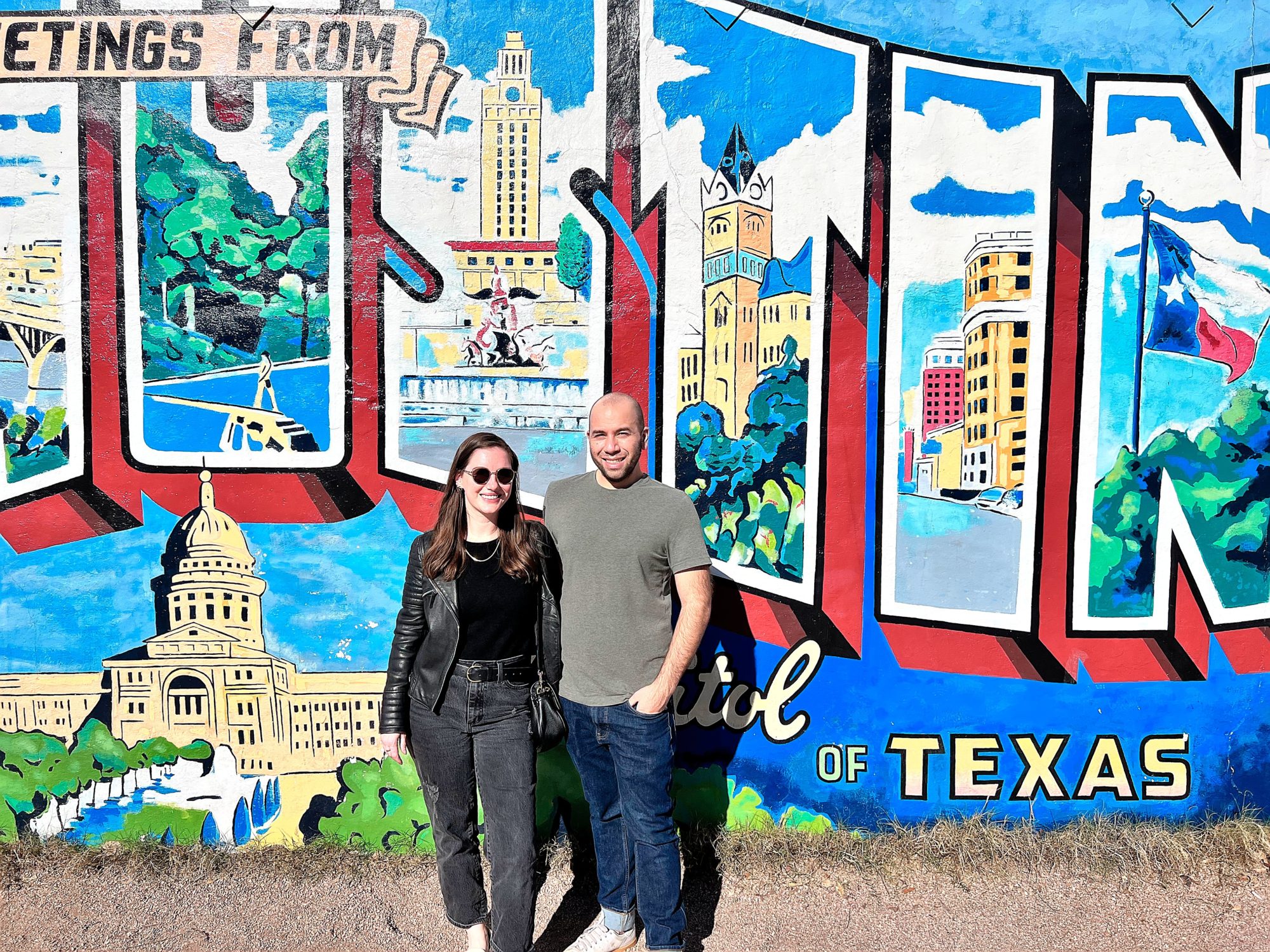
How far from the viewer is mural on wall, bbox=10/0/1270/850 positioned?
373 centimetres

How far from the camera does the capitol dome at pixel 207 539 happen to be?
149 inches

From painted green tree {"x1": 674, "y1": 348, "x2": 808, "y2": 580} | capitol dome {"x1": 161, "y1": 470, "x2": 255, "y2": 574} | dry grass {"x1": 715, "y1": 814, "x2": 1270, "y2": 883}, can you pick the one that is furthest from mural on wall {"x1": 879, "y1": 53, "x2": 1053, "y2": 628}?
capitol dome {"x1": 161, "y1": 470, "x2": 255, "y2": 574}

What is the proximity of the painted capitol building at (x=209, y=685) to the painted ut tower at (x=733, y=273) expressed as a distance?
6.84 feet

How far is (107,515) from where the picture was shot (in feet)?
12.4

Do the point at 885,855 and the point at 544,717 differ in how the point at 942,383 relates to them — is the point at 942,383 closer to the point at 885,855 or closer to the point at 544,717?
the point at 885,855

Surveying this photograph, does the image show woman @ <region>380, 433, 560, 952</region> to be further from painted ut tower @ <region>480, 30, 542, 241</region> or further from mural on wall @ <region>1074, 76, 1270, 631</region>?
mural on wall @ <region>1074, 76, 1270, 631</region>

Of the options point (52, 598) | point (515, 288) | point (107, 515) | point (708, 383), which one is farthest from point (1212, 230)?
point (52, 598)

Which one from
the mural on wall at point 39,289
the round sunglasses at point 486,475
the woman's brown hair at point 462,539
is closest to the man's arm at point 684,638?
the woman's brown hair at point 462,539

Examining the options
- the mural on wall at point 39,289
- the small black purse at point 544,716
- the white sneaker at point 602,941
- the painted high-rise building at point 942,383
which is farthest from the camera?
the painted high-rise building at point 942,383

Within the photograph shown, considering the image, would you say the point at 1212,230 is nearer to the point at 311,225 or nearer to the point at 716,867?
the point at 716,867

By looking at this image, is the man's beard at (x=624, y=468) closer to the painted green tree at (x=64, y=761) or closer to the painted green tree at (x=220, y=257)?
the painted green tree at (x=220, y=257)

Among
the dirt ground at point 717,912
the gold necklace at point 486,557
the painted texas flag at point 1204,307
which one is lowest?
the dirt ground at point 717,912

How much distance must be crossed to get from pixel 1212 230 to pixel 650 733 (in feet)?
10.5

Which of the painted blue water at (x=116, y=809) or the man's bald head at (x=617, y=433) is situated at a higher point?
the man's bald head at (x=617, y=433)
